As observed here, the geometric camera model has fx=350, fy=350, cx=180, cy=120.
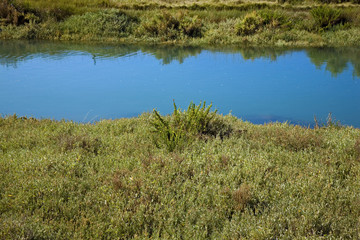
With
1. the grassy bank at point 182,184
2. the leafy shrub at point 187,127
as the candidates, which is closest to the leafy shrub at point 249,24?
the leafy shrub at point 187,127

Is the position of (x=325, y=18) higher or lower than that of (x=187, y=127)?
higher

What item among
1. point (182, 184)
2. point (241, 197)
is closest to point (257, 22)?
point (182, 184)

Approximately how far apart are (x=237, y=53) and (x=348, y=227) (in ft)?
48.6

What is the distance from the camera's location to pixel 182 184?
15.3 feet

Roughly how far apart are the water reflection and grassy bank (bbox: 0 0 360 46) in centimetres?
162

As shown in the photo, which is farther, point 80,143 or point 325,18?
point 325,18

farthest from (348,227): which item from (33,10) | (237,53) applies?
(33,10)

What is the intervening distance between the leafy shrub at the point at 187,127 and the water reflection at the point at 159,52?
8.72m

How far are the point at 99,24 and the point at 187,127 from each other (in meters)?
17.7

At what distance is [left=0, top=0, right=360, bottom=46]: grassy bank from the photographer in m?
20.8

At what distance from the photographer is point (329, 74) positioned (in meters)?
13.6

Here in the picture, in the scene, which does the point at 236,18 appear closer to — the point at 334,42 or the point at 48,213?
the point at 334,42

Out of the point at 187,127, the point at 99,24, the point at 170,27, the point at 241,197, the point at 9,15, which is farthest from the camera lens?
the point at 99,24

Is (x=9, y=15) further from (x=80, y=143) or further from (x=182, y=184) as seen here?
(x=182, y=184)
